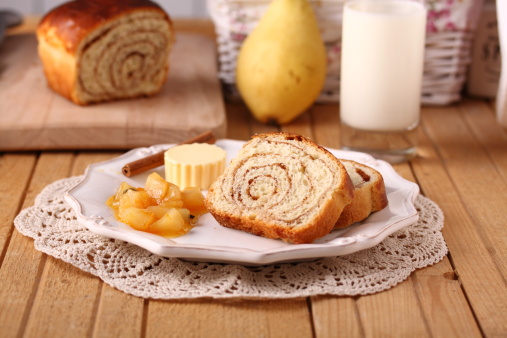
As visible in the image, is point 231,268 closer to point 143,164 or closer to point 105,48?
point 143,164

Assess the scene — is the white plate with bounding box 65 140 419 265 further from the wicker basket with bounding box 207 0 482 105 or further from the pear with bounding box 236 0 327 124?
the wicker basket with bounding box 207 0 482 105

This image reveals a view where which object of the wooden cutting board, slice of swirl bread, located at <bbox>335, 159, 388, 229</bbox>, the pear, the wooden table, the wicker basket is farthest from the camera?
the wicker basket

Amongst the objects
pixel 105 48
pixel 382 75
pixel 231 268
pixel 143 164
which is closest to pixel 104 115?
pixel 105 48

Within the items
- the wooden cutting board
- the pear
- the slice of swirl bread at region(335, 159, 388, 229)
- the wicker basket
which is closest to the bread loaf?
the wooden cutting board

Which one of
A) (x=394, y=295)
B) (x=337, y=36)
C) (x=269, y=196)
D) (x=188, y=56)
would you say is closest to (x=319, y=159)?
(x=269, y=196)

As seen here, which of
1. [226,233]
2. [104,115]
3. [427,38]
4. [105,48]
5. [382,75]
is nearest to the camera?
[226,233]

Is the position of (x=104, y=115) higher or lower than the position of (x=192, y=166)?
lower

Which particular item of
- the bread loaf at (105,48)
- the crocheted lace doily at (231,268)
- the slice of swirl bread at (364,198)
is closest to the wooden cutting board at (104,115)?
the bread loaf at (105,48)

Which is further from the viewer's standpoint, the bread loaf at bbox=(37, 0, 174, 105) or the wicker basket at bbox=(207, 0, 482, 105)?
the wicker basket at bbox=(207, 0, 482, 105)

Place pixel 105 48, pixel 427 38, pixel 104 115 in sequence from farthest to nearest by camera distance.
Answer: pixel 427 38
pixel 105 48
pixel 104 115
